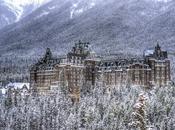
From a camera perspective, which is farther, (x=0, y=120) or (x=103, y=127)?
(x=0, y=120)

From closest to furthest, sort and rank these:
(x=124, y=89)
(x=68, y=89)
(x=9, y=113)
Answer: (x=9, y=113), (x=124, y=89), (x=68, y=89)

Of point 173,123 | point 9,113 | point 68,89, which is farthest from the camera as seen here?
point 68,89

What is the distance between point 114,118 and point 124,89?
139 ft

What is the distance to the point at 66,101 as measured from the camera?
16200cm

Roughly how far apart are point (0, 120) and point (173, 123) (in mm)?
50871

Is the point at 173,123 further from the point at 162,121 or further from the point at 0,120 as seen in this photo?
the point at 0,120

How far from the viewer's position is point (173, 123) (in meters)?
126

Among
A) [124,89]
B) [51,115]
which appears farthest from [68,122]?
[124,89]

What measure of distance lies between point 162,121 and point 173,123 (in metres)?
3.98

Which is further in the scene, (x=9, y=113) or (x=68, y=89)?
(x=68, y=89)

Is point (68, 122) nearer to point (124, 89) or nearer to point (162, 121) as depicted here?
point (162, 121)

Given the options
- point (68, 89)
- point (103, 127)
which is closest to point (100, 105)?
point (103, 127)

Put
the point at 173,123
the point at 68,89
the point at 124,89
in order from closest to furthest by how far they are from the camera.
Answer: the point at 173,123, the point at 124,89, the point at 68,89

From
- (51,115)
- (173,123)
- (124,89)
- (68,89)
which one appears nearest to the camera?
(173,123)
